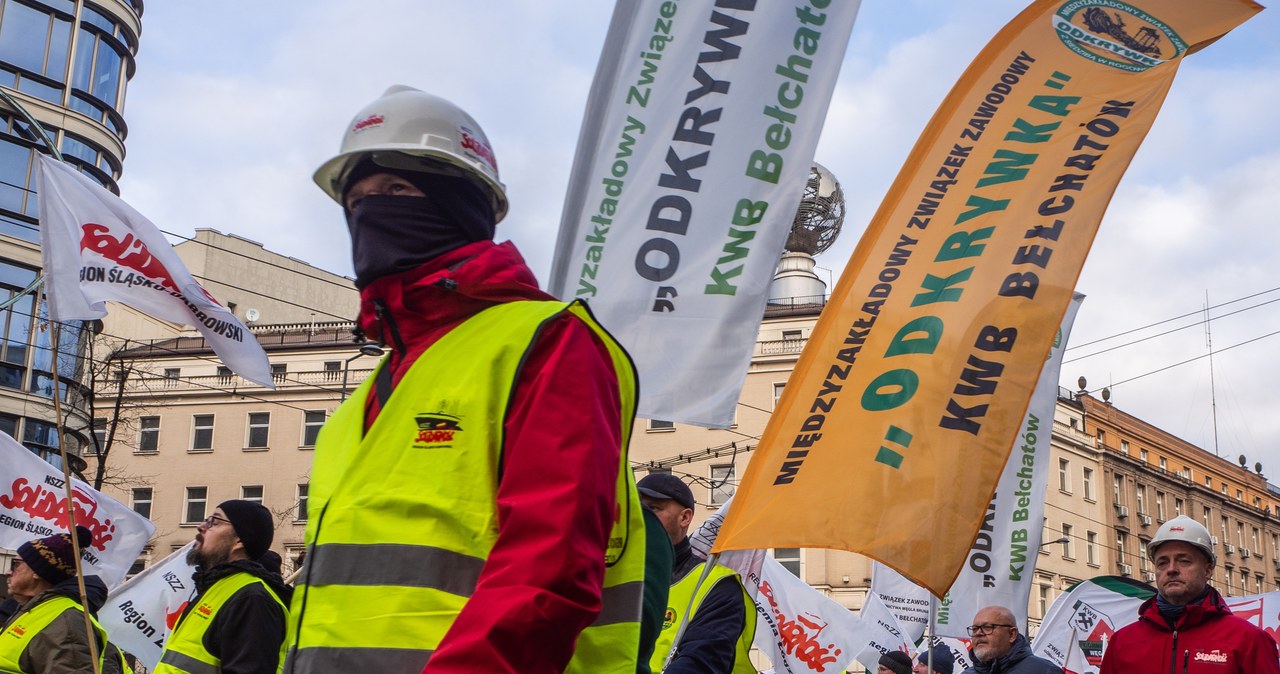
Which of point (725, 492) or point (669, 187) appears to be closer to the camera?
point (669, 187)

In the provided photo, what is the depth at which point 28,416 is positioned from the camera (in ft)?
111

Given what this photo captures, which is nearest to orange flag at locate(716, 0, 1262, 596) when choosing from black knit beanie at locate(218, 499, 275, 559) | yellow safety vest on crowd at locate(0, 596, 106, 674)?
A: black knit beanie at locate(218, 499, 275, 559)

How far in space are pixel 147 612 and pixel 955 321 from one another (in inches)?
361

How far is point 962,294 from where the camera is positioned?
600cm

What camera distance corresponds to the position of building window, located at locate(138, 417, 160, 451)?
61.0 meters

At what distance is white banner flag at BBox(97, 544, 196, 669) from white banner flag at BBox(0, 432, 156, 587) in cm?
24

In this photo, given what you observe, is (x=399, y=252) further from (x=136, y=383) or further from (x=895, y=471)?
(x=136, y=383)

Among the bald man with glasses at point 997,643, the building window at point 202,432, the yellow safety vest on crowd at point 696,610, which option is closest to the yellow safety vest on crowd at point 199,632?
the yellow safety vest on crowd at point 696,610

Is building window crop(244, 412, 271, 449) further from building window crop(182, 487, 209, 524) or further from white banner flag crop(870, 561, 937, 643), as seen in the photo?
white banner flag crop(870, 561, 937, 643)

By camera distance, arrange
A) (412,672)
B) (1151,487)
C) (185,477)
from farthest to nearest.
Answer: (1151,487) → (185,477) → (412,672)

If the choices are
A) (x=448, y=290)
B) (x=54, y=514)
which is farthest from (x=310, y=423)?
(x=448, y=290)

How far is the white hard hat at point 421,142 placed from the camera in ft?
10.7

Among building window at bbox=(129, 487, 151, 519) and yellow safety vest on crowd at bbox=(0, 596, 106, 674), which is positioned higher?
building window at bbox=(129, 487, 151, 519)

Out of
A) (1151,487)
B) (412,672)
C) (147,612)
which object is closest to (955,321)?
(412,672)
